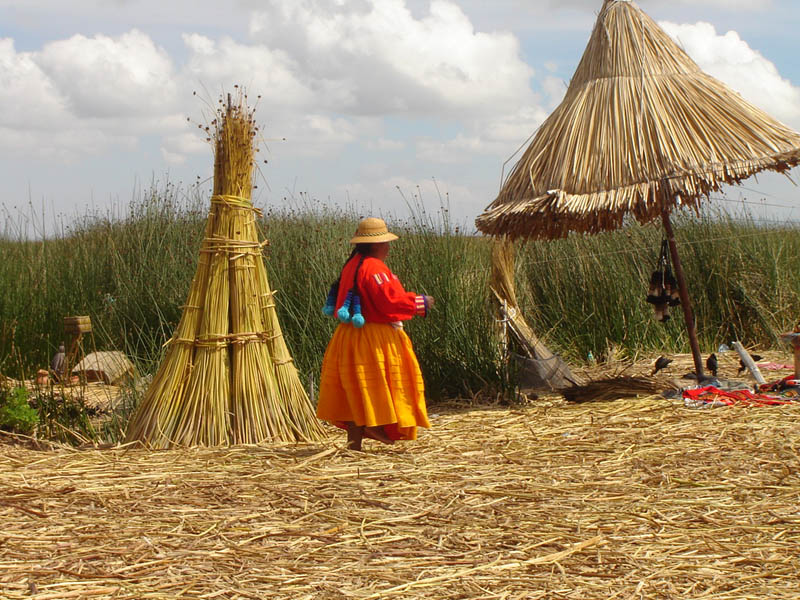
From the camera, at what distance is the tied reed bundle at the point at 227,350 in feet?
15.6

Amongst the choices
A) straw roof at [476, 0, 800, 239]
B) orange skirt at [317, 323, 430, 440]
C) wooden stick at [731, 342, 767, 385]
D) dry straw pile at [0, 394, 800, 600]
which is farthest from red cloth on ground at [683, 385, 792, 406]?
orange skirt at [317, 323, 430, 440]

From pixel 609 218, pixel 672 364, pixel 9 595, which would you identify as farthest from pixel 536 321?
pixel 9 595

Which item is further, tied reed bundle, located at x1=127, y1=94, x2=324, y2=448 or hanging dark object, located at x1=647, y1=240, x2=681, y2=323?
hanging dark object, located at x1=647, y1=240, x2=681, y2=323

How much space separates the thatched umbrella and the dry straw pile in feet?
4.86

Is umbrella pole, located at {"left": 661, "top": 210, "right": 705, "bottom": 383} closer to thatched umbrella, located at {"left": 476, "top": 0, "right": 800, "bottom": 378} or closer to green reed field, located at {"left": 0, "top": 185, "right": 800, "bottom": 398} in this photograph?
thatched umbrella, located at {"left": 476, "top": 0, "right": 800, "bottom": 378}

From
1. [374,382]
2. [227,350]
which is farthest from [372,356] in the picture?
[227,350]

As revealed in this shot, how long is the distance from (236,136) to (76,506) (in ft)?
7.28

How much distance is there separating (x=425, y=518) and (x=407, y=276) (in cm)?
363

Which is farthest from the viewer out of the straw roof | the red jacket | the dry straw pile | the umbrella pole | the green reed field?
the green reed field

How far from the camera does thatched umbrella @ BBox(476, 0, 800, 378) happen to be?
554 cm

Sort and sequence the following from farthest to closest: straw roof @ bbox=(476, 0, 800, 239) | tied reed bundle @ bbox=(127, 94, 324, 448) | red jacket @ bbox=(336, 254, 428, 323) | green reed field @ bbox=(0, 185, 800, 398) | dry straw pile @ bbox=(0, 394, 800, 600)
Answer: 1. green reed field @ bbox=(0, 185, 800, 398)
2. straw roof @ bbox=(476, 0, 800, 239)
3. tied reed bundle @ bbox=(127, 94, 324, 448)
4. red jacket @ bbox=(336, 254, 428, 323)
5. dry straw pile @ bbox=(0, 394, 800, 600)

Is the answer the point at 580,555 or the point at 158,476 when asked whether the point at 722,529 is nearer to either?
the point at 580,555

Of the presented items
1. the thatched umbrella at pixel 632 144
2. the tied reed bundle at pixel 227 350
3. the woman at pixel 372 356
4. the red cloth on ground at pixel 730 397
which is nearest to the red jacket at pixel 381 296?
the woman at pixel 372 356

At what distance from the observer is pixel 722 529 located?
10.5 feet
